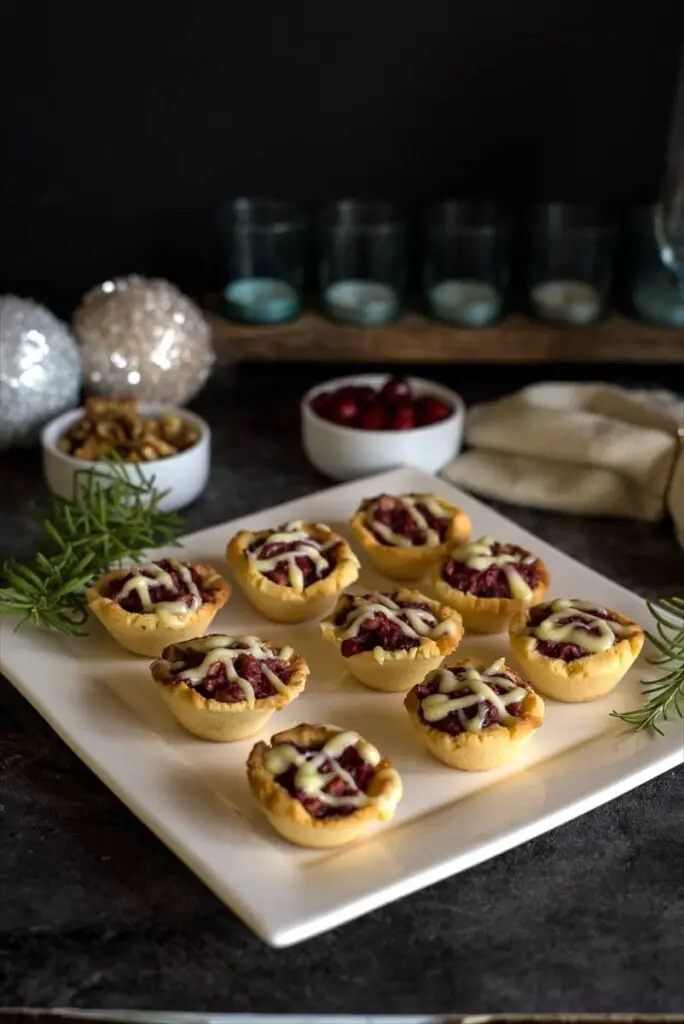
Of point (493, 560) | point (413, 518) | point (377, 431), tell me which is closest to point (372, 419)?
point (377, 431)

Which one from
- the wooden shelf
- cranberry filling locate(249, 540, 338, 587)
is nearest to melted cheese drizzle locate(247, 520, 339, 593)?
cranberry filling locate(249, 540, 338, 587)

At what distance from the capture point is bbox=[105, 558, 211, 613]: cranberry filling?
1.18m

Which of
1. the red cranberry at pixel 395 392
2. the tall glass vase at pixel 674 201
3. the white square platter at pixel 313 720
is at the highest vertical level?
the tall glass vase at pixel 674 201

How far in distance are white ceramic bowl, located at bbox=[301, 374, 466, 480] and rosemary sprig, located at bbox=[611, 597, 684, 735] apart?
0.38 metres

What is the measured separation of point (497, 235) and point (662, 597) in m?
0.56

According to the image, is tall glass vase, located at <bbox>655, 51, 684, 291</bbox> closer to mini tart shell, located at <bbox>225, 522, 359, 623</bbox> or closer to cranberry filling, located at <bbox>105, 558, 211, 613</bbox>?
mini tart shell, located at <bbox>225, 522, 359, 623</bbox>

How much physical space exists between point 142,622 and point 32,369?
47cm

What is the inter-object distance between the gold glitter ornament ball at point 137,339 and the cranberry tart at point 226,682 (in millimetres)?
534

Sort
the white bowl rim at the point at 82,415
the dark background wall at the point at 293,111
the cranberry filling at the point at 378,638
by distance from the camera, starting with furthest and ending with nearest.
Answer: the dark background wall at the point at 293,111, the white bowl rim at the point at 82,415, the cranberry filling at the point at 378,638

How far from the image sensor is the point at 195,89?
1.69m

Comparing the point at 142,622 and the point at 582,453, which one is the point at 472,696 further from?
the point at 582,453

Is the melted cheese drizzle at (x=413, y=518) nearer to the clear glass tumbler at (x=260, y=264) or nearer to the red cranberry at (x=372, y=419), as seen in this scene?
the red cranberry at (x=372, y=419)

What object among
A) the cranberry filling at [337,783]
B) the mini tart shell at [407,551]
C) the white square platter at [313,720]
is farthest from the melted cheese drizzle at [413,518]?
the cranberry filling at [337,783]

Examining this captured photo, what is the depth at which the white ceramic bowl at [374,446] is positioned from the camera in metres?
1.51
